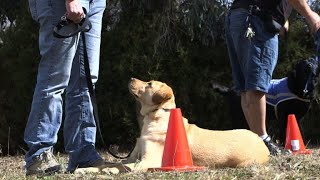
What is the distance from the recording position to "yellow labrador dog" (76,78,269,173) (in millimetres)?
4340

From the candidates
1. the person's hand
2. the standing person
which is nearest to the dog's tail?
the standing person

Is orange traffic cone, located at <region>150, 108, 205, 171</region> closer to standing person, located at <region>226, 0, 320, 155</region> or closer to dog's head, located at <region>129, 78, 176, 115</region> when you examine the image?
dog's head, located at <region>129, 78, 176, 115</region>

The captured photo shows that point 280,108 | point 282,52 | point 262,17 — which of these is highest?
point 262,17

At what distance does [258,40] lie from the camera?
16.4 ft

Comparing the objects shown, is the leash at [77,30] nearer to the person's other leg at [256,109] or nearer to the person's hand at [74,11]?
the person's hand at [74,11]

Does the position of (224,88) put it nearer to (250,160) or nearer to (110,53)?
(110,53)

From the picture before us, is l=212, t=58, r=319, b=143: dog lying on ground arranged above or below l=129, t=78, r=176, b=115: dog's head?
below

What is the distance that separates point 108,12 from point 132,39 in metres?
0.60

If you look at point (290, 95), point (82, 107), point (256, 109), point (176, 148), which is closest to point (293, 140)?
point (256, 109)

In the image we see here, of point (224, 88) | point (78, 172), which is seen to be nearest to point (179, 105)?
point (224, 88)

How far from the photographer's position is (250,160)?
4.35 m

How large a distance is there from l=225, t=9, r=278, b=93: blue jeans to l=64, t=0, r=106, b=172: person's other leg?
5.09ft

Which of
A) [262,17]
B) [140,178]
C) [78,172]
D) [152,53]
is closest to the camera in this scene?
[140,178]

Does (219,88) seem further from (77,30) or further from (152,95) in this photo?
(77,30)
